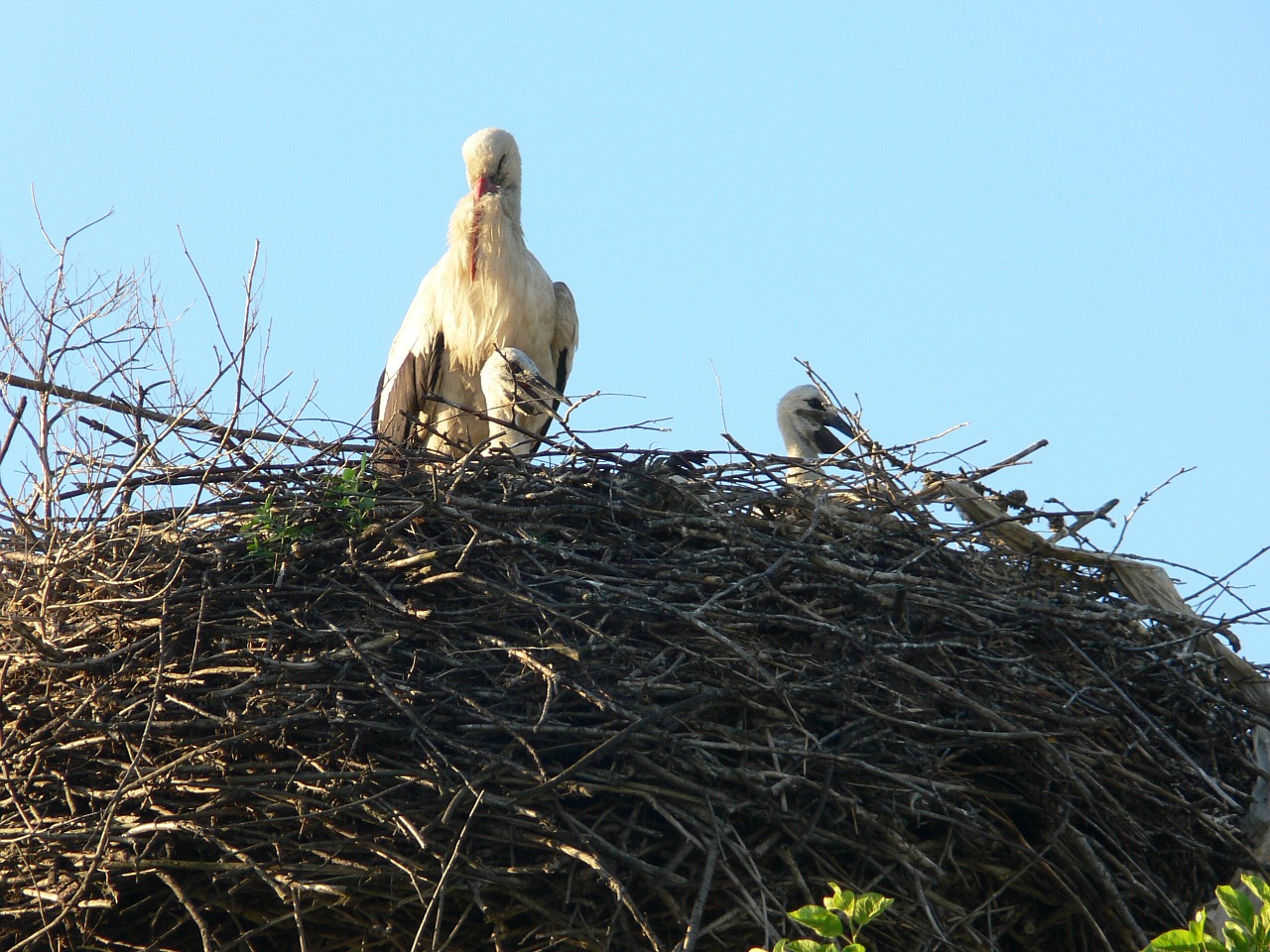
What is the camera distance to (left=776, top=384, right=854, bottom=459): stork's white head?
5.04 m

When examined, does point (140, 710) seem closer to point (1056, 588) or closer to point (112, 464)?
point (112, 464)

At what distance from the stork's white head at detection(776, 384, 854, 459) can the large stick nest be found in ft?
5.13

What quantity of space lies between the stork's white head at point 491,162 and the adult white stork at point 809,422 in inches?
51.0

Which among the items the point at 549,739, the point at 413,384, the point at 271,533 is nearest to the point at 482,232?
the point at 413,384

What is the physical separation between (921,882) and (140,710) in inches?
61.7

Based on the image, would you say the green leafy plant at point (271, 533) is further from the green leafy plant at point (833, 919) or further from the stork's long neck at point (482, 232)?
the stork's long neck at point (482, 232)

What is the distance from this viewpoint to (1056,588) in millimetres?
3797

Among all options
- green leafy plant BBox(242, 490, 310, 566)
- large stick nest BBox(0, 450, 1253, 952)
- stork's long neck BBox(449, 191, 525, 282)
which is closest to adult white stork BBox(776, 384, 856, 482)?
stork's long neck BBox(449, 191, 525, 282)

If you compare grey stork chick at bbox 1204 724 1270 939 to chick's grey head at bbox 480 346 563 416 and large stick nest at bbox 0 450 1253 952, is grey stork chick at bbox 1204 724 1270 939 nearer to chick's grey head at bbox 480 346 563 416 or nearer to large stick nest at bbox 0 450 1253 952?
large stick nest at bbox 0 450 1253 952

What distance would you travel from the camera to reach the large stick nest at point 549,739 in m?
2.91

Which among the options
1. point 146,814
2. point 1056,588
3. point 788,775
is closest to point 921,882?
point 788,775

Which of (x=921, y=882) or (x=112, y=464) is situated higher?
(x=112, y=464)

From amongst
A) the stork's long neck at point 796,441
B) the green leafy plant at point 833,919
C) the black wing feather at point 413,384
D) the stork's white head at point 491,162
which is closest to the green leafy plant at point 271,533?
the green leafy plant at point 833,919

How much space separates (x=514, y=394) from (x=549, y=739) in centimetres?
179
